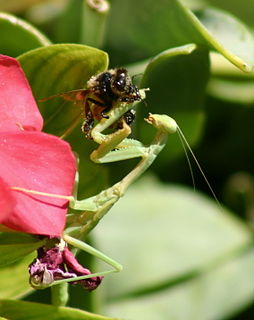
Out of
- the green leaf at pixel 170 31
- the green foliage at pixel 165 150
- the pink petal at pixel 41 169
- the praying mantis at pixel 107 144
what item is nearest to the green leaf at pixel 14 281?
the green foliage at pixel 165 150

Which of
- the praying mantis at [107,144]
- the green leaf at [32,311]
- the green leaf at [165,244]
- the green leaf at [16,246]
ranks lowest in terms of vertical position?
the green leaf at [165,244]

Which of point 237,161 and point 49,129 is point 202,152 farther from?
point 49,129

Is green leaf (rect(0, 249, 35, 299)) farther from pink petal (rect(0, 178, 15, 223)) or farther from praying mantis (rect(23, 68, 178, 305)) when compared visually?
pink petal (rect(0, 178, 15, 223))

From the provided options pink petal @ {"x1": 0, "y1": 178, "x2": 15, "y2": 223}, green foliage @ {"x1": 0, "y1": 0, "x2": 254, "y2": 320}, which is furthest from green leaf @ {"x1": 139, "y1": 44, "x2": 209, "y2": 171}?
pink petal @ {"x1": 0, "y1": 178, "x2": 15, "y2": 223}

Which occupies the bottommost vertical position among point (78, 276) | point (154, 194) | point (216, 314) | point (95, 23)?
point (216, 314)

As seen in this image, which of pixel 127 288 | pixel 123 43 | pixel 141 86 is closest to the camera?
pixel 141 86

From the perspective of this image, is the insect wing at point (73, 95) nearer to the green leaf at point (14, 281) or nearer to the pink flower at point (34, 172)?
the pink flower at point (34, 172)

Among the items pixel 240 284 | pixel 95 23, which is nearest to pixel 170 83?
pixel 95 23
